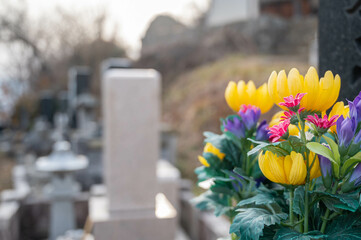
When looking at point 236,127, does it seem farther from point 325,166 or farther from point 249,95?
point 325,166

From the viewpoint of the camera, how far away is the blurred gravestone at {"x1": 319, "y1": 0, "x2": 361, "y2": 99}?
3.04ft

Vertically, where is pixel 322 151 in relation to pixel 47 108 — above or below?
above

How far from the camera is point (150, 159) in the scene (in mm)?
2645

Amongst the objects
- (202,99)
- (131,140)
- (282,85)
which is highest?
(282,85)

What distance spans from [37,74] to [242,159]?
18.7 meters

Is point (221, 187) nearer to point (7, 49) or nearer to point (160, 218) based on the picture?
point (160, 218)

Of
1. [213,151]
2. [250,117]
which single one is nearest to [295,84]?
[250,117]

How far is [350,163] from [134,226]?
2.16 metres

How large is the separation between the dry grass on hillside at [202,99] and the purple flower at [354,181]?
24.6 ft

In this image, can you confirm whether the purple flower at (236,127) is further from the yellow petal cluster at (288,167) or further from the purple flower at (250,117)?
the yellow petal cluster at (288,167)

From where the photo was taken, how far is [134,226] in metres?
2.53

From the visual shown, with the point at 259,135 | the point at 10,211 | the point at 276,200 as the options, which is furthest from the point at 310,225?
the point at 10,211

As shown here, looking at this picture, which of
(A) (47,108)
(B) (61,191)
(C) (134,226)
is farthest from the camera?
(A) (47,108)

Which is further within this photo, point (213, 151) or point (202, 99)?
point (202, 99)
